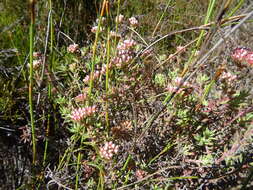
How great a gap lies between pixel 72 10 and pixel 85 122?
5.52 ft

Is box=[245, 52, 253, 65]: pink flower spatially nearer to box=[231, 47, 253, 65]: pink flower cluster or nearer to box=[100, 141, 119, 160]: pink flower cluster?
box=[231, 47, 253, 65]: pink flower cluster

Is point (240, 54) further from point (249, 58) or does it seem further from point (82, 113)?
point (82, 113)

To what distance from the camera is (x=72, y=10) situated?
2.24 metres

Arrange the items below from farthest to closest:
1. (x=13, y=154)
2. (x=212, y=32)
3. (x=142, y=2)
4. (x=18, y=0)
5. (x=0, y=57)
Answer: (x=142, y=2), (x=18, y=0), (x=0, y=57), (x=13, y=154), (x=212, y=32)

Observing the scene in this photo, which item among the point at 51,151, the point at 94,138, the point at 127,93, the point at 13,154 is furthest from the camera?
the point at 51,151

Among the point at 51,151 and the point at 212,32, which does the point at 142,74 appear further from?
the point at 51,151

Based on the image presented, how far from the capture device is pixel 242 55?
88cm

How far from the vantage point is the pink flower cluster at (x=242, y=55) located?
0.86 m

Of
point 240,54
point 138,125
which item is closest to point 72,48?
point 138,125

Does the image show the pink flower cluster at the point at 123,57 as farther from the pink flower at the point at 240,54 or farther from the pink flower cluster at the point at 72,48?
the pink flower at the point at 240,54

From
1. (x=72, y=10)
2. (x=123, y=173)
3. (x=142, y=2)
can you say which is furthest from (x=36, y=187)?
(x=142, y=2)

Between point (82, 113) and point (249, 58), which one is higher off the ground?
point (249, 58)

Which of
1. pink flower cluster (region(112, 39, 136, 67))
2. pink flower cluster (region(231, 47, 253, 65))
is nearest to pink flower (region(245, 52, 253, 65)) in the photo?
pink flower cluster (region(231, 47, 253, 65))

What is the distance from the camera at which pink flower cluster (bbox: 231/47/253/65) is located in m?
0.86
